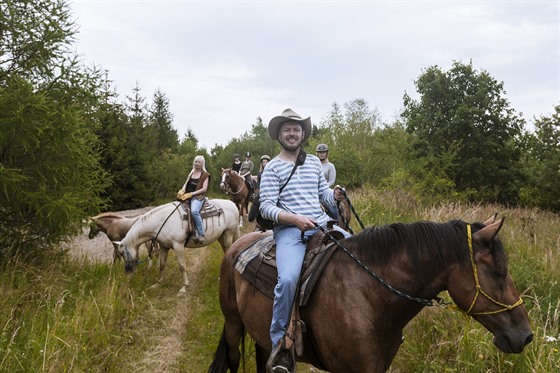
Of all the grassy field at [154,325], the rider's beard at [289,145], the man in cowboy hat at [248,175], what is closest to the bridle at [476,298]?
the grassy field at [154,325]

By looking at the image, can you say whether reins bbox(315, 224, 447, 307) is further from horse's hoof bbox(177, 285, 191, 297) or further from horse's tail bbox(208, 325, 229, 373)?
horse's hoof bbox(177, 285, 191, 297)

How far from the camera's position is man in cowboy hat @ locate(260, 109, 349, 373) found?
272 centimetres

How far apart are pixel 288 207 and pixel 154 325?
3.88 m

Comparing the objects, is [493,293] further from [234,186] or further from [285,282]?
[234,186]

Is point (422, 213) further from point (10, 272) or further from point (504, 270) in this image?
point (10, 272)

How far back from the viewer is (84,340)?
171 inches

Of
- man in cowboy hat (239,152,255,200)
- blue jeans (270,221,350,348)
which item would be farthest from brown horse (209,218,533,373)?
man in cowboy hat (239,152,255,200)

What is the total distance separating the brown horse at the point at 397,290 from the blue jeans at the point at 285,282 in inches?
6.6

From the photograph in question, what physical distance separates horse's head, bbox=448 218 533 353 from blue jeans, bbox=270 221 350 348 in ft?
3.70

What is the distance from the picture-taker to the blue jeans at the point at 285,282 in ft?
8.95

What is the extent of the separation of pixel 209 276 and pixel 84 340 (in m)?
3.92

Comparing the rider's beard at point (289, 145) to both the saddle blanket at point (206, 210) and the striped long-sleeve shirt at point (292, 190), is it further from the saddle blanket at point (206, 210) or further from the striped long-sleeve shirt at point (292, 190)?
the saddle blanket at point (206, 210)

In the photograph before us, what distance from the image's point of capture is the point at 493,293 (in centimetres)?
211

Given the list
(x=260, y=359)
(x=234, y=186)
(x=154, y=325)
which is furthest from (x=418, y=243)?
(x=234, y=186)
